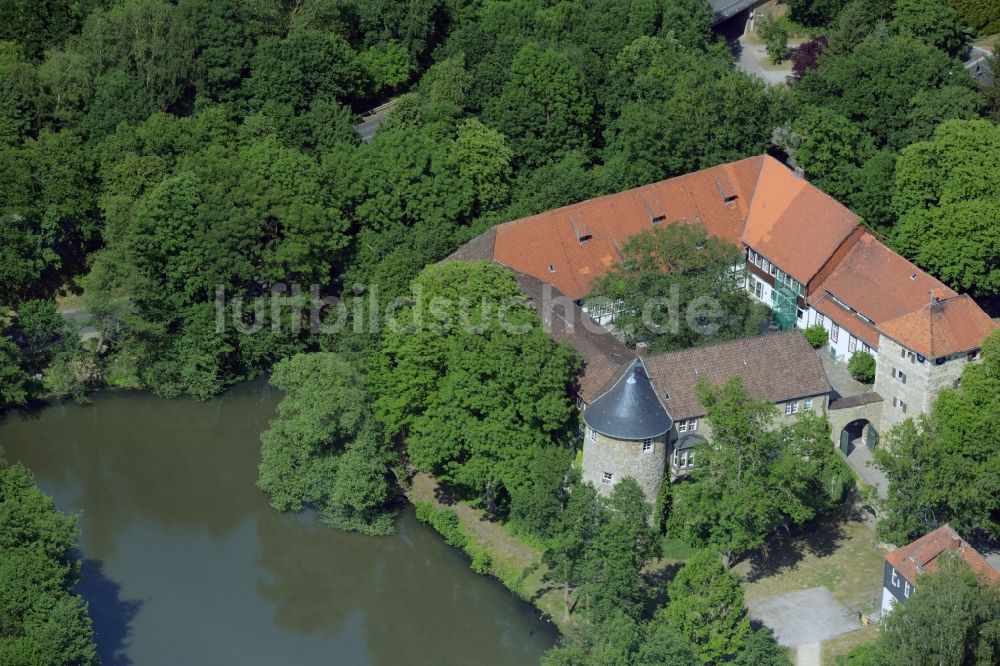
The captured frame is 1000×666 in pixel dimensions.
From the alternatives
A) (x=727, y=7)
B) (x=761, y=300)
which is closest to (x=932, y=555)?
(x=761, y=300)

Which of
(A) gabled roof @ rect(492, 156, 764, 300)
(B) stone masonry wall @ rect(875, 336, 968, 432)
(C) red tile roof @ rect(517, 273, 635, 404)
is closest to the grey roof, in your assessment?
(C) red tile roof @ rect(517, 273, 635, 404)

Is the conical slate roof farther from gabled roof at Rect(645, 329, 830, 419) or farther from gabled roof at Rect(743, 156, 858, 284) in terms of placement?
gabled roof at Rect(743, 156, 858, 284)

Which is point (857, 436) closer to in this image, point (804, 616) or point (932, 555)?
point (804, 616)

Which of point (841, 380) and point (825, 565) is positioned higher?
point (841, 380)

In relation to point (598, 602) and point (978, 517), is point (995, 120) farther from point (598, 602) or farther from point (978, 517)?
point (598, 602)

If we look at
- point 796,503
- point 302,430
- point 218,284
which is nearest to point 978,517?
point 796,503

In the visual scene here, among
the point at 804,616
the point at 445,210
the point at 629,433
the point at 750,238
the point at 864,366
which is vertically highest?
the point at 629,433
